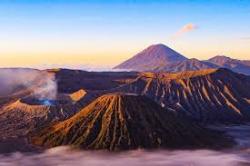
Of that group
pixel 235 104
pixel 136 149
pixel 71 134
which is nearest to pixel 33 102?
pixel 71 134

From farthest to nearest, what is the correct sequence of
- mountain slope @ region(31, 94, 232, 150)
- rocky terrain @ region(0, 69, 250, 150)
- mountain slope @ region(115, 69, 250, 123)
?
mountain slope @ region(115, 69, 250, 123), rocky terrain @ region(0, 69, 250, 150), mountain slope @ region(31, 94, 232, 150)

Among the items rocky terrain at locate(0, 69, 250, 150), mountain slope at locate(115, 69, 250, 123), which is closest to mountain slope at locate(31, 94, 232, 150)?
rocky terrain at locate(0, 69, 250, 150)

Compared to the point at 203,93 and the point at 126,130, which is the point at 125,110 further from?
the point at 203,93

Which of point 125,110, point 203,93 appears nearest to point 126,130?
point 125,110

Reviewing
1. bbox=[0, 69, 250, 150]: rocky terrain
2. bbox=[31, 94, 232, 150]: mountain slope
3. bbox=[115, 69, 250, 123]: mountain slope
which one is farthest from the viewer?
bbox=[115, 69, 250, 123]: mountain slope

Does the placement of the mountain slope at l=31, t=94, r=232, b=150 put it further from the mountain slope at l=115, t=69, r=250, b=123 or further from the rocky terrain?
the mountain slope at l=115, t=69, r=250, b=123

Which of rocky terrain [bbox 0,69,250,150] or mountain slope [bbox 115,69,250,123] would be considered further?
mountain slope [bbox 115,69,250,123]

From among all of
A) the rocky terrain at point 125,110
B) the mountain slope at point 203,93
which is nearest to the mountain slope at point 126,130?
the rocky terrain at point 125,110
